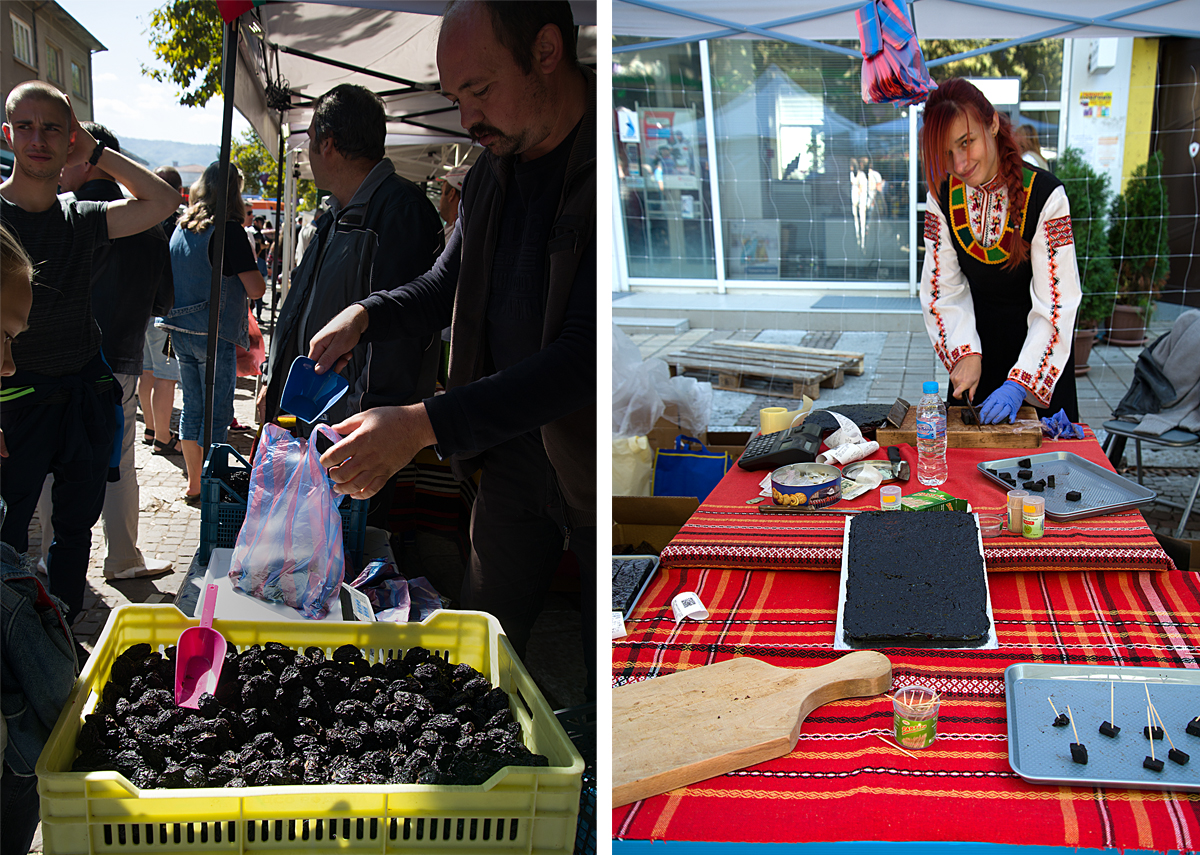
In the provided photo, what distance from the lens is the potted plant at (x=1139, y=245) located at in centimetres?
733

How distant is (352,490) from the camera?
132 centimetres

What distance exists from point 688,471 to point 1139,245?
19.6 feet

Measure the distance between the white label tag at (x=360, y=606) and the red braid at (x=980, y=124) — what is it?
2027 millimetres

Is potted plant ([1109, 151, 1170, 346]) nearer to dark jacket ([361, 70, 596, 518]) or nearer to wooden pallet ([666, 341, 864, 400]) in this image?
wooden pallet ([666, 341, 864, 400])

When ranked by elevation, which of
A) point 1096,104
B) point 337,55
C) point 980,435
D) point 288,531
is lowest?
point 980,435

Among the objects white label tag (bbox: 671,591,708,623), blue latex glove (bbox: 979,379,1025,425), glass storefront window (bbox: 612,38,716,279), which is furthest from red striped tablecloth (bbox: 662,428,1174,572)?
glass storefront window (bbox: 612,38,716,279)

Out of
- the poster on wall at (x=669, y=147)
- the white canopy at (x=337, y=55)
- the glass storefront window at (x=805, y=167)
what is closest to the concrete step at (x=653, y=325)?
the glass storefront window at (x=805, y=167)

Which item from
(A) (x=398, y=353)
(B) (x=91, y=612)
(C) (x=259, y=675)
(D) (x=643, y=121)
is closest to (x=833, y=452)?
(A) (x=398, y=353)

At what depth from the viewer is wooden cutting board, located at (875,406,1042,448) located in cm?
245

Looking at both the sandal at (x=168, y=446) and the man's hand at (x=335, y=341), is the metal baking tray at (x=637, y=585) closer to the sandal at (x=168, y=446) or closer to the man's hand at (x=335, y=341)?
the man's hand at (x=335, y=341)

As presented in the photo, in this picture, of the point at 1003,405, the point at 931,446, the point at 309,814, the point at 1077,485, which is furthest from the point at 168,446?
the point at 1003,405

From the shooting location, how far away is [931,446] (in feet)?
7.31

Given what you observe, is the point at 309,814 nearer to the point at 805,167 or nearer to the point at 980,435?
the point at 980,435

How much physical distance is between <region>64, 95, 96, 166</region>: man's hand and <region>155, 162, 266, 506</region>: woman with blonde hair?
0.61ft
